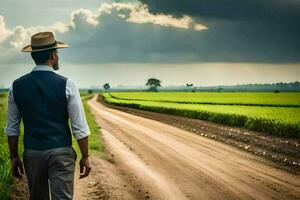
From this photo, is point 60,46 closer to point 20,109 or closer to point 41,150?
point 20,109

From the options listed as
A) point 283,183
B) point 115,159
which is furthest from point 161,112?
point 283,183

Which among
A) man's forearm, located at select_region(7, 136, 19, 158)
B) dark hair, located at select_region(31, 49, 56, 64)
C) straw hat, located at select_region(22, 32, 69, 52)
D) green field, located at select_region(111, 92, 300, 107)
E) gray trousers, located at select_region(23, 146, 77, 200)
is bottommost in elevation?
green field, located at select_region(111, 92, 300, 107)

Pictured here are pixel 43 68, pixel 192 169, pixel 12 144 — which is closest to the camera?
pixel 43 68

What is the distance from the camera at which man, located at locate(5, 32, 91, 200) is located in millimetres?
4512

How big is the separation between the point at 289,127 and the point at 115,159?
28.8 ft

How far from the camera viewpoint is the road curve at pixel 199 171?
9844mm

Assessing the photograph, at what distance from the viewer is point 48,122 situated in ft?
14.8

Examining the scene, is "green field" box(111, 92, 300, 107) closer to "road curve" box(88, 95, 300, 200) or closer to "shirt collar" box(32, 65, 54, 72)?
"road curve" box(88, 95, 300, 200)

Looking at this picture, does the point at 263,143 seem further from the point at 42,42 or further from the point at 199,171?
the point at 42,42

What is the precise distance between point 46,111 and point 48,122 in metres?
0.11

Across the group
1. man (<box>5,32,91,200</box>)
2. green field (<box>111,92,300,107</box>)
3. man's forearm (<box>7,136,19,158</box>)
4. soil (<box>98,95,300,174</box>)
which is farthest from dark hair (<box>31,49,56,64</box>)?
green field (<box>111,92,300,107</box>)

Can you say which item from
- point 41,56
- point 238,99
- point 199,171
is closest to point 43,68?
point 41,56

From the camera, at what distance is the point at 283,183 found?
11.1 metres

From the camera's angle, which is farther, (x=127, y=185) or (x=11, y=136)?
(x=127, y=185)
